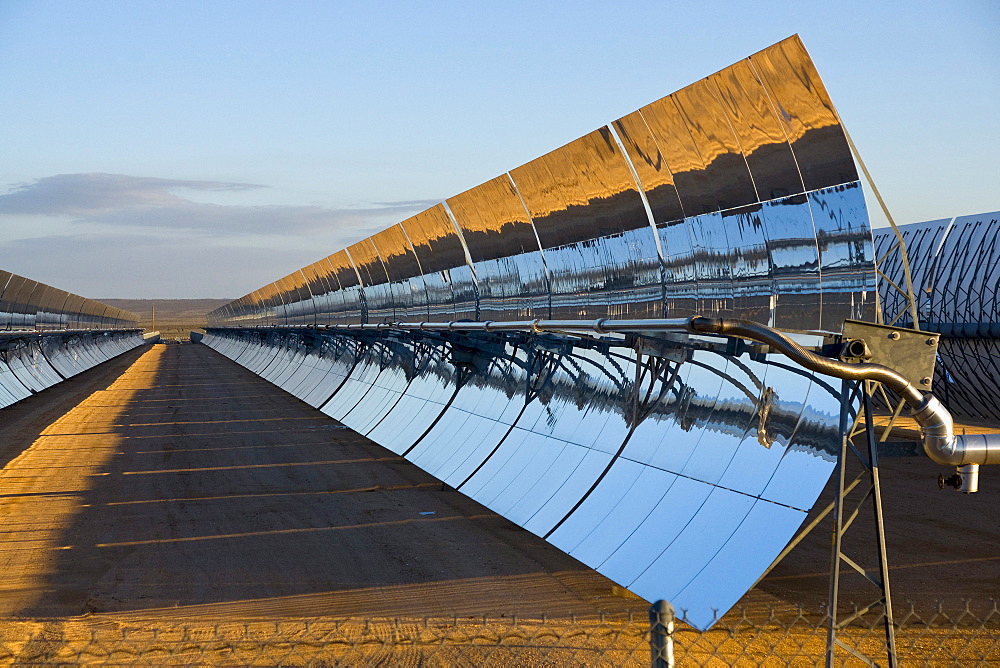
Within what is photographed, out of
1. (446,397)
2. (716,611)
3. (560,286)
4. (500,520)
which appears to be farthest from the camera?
(446,397)

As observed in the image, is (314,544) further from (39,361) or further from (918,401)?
(39,361)

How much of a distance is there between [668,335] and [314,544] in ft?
14.0

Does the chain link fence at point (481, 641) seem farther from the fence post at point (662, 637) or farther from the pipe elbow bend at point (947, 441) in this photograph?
the fence post at point (662, 637)

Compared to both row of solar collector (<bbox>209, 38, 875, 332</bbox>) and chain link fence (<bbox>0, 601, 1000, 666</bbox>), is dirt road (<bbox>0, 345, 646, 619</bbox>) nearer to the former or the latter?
chain link fence (<bbox>0, 601, 1000, 666</bbox>)

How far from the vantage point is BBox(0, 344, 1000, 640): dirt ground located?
7504 millimetres

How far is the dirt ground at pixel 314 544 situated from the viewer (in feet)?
24.6

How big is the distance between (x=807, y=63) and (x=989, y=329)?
20.8 m

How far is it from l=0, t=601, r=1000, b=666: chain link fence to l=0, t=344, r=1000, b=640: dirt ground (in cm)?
27

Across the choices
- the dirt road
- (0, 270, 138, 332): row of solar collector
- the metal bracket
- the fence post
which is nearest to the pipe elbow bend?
the metal bracket

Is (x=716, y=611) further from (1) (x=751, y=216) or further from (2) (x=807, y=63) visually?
(2) (x=807, y=63)

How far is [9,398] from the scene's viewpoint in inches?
1076

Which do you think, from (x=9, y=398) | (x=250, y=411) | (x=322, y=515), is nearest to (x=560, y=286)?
(x=322, y=515)

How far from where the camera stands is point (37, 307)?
131 ft

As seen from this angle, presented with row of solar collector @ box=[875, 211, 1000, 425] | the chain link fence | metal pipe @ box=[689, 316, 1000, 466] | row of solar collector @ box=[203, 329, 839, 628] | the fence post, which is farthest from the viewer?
row of solar collector @ box=[875, 211, 1000, 425]
